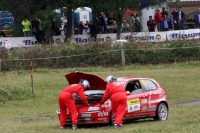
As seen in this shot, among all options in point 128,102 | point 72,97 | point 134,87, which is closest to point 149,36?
point 134,87

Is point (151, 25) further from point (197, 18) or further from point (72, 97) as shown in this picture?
point (72, 97)

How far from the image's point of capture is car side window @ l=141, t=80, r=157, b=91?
18861 millimetres

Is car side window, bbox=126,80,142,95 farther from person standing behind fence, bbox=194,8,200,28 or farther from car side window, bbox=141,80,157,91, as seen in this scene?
person standing behind fence, bbox=194,8,200,28

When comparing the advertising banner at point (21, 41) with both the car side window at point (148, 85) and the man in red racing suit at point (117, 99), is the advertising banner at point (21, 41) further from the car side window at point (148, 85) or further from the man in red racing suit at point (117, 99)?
the man in red racing suit at point (117, 99)

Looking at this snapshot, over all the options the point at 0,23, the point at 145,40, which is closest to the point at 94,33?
the point at 145,40

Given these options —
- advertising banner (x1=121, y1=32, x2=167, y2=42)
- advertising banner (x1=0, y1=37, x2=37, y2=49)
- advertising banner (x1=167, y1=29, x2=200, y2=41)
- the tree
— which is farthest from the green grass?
the tree

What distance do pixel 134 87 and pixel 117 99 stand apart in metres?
1.83

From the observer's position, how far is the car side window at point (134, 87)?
1850 cm

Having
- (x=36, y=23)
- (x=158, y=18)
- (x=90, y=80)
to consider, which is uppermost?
(x=158, y=18)

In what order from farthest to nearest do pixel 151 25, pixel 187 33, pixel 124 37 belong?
pixel 151 25 < pixel 187 33 < pixel 124 37

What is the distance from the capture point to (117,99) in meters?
16.9

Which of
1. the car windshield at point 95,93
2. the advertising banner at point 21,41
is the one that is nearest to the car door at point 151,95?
the car windshield at point 95,93

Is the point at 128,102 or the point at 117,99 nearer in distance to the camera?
the point at 117,99

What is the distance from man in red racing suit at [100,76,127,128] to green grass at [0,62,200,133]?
343 millimetres
